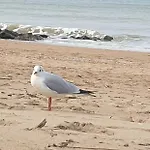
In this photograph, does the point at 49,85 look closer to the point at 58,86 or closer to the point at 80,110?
the point at 58,86

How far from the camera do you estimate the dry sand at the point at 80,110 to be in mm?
4914

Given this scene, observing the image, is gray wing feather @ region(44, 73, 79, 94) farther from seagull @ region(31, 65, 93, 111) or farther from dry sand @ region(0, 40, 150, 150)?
dry sand @ region(0, 40, 150, 150)

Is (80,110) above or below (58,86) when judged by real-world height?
below

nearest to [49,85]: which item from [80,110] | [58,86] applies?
[58,86]

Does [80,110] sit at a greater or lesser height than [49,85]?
lesser

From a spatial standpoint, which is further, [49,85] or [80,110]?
[80,110]

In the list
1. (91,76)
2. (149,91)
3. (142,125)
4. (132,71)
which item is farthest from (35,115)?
(132,71)

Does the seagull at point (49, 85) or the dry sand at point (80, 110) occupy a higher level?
the seagull at point (49, 85)

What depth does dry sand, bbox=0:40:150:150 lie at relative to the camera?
16.1 feet

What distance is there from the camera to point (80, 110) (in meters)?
7.09

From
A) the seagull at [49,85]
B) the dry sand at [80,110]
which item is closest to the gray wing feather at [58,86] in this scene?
the seagull at [49,85]

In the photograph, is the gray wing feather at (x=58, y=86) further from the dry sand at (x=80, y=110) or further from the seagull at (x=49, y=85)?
the dry sand at (x=80, y=110)

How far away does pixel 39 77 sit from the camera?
6.96 meters

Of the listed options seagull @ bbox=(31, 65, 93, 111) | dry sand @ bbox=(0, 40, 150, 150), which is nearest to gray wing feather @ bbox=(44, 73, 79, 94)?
seagull @ bbox=(31, 65, 93, 111)
